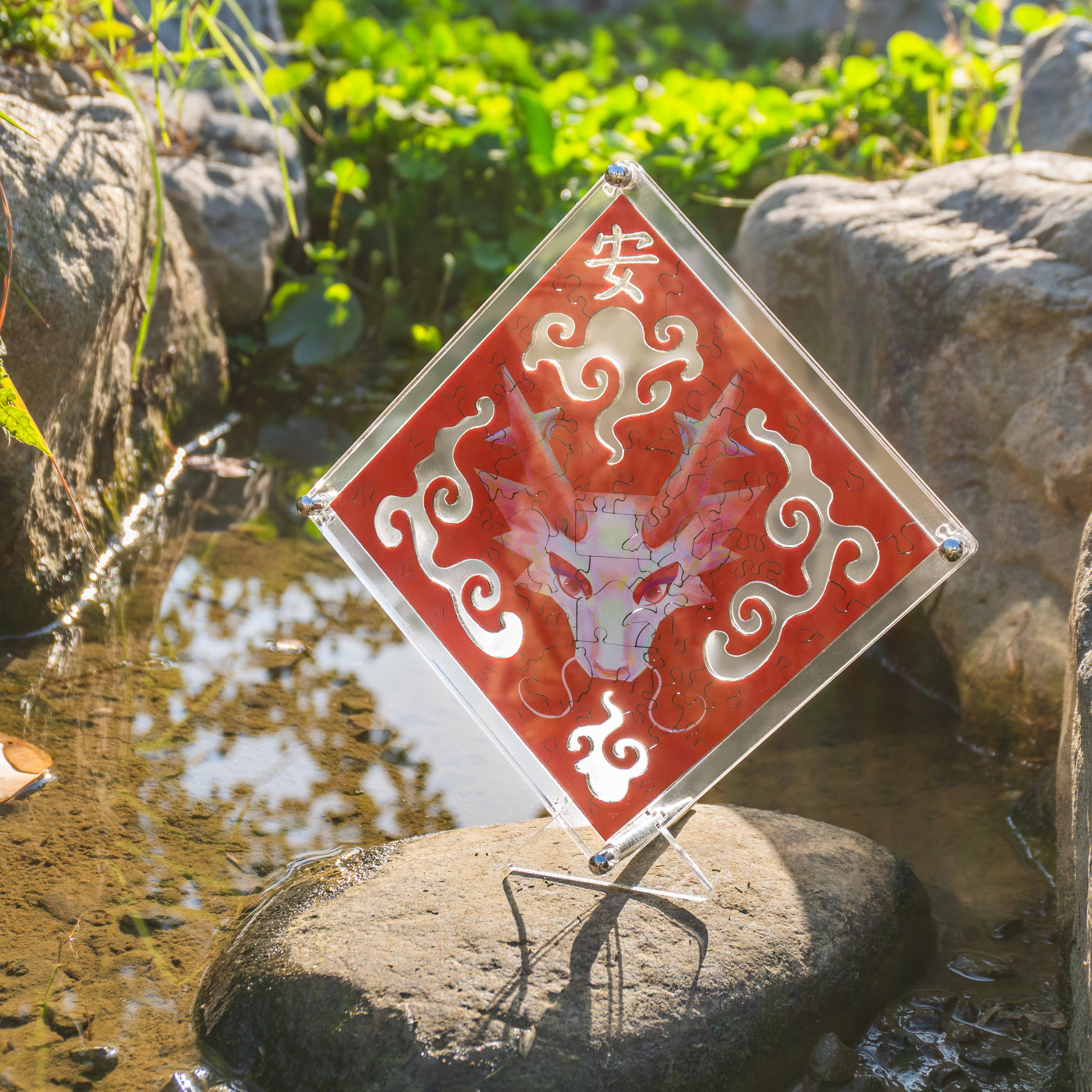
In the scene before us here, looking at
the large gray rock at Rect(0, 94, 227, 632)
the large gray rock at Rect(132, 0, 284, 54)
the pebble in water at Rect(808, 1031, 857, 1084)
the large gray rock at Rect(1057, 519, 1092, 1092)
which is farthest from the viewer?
the large gray rock at Rect(132, 0, 284, 54)

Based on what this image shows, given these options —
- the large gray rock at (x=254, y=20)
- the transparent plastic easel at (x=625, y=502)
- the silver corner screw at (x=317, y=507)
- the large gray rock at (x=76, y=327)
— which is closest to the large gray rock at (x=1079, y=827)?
the transparent plastic easel at (x=625, y=502)

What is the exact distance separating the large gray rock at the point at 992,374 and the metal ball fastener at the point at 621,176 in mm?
1343

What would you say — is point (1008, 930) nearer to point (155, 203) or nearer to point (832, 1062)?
point (832, 1062)

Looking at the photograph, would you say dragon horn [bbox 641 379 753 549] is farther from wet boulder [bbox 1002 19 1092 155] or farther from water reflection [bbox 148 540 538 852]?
wet boulder [bbox 1002 19 1092 155]

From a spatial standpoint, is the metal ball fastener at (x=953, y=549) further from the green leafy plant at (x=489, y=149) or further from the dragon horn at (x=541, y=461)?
the green leafy plant at (x=489, y=149)

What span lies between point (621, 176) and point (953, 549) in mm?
875

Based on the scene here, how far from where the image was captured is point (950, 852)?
2248 mm

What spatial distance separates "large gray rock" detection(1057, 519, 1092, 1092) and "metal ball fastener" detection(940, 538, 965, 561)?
8.5 inches

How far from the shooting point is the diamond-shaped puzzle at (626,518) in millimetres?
1834

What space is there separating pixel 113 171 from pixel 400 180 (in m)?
2.16

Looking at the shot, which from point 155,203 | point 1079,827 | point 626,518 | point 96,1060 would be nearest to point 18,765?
point 96,1060

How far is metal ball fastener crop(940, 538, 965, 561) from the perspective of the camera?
1.76 m

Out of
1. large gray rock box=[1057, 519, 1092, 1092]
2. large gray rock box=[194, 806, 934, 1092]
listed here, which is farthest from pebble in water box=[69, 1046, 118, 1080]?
large gray rock box=[1057, 519, 1092, 1092]

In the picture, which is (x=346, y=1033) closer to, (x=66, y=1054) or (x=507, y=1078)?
(x=507, y=1078)
